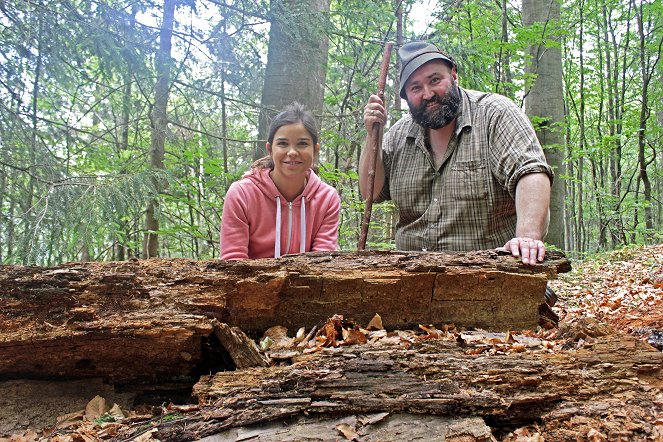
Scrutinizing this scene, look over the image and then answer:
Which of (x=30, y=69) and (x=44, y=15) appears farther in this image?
(x=30, y=69)

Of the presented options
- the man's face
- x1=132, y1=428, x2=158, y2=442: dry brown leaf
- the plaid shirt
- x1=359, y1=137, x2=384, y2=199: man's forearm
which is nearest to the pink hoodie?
x1=359, y1=137, x2=384, y2=199: man's forearm

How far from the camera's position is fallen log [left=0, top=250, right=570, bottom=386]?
2.21m

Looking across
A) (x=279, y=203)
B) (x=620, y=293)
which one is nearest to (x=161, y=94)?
(x=279, y=203)

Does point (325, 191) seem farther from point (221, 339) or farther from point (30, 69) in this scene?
point (30, 69)

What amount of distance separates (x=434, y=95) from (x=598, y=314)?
2629mm

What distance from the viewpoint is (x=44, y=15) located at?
15.0ft

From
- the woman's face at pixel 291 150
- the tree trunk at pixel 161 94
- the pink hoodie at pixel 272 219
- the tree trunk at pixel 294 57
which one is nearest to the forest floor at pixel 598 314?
the pink hoodie at pixel 272 219

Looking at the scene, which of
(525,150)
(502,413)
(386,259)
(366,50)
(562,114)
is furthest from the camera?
(562,114)

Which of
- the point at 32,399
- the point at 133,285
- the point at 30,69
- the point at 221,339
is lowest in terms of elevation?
the point at 32,399

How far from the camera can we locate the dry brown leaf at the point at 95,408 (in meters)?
2.05

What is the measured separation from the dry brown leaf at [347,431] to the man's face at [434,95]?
3087 mm

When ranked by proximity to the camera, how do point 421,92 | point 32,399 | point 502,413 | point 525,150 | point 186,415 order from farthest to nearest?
point 421,92, point 525,150, point 32,399, point 186,415, point 502,413

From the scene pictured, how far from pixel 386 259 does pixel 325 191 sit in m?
1.69

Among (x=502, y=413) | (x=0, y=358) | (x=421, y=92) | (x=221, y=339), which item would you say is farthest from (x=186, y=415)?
(x=421, y=92)
